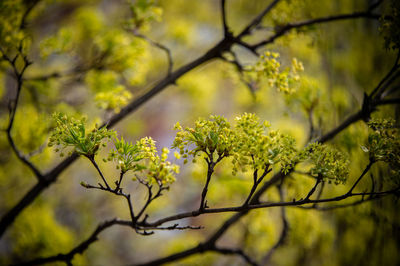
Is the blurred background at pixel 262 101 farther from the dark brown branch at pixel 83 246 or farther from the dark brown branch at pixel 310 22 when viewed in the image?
the dark brown branch at pixel 83 246

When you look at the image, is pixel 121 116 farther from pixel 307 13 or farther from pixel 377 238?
pixel 377 238

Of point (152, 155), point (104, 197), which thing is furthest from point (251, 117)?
point (104, 197)

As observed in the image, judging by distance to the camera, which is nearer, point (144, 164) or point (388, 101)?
point (144, 164)

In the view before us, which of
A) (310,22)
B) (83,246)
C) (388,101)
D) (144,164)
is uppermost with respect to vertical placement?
(310,22)

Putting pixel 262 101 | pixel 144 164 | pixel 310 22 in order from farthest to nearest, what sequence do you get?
pixel 262 101, pixel 310 22, pixel 144 164

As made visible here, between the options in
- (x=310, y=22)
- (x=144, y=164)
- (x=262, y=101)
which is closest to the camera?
(x=144, y=164)

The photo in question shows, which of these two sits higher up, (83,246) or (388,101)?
(388,101)

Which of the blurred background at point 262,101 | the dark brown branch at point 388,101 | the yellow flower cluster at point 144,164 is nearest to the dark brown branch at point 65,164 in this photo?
the blurred background at point 262,101

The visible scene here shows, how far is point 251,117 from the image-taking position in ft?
2.32

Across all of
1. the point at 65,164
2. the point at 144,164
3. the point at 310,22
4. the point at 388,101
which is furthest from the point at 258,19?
the point at 65,164

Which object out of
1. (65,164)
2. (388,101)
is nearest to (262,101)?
(388,101)

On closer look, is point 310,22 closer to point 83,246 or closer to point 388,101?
point 388,101

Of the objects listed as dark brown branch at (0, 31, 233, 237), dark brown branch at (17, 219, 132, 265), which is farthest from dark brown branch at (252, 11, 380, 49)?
dark brown branch at (17, 219, 132, 265)

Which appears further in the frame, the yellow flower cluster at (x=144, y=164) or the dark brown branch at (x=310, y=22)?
the dark brown branch at (x=310, y=22)
